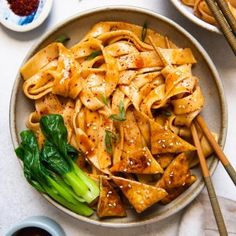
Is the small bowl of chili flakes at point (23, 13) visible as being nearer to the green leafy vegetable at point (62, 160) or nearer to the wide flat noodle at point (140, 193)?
the green leafy vegetable at point (62, 160)

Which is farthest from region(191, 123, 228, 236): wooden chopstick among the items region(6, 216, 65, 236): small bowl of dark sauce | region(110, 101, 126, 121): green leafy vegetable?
region(6, 216, 65, 236): small bowl of dark sauce

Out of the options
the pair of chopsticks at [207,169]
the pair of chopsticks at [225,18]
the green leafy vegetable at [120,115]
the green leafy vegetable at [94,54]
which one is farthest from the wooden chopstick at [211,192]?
the green leafy vegetable at [94,54]

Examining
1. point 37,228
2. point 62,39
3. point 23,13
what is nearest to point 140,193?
point 37,228

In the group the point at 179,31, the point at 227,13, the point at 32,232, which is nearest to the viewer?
the point at 227,13

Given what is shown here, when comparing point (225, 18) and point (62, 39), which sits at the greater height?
point (62, 39)

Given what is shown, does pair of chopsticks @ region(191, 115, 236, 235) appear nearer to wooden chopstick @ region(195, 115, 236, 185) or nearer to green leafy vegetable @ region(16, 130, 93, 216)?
wooden chopstick @ region(195, 115, 236, 185)

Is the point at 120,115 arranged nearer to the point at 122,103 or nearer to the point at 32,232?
the point at 122,103
